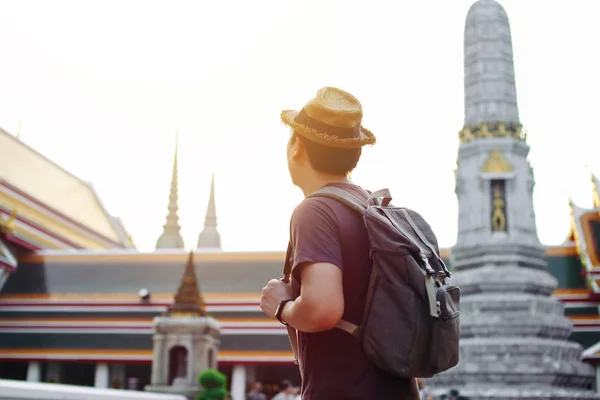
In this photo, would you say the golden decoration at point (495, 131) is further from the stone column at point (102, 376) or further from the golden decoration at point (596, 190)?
the stone column at point (102, 376)

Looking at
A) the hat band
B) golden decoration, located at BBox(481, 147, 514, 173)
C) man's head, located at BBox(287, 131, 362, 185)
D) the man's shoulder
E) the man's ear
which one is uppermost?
golden decoration, located at BBox(481, 147, 514, 173)

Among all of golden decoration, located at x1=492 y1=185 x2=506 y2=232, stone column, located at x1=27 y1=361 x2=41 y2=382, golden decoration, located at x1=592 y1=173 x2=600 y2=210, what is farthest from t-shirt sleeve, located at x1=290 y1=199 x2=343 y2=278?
stone column, located at x1=27 y1=361 x2=41 y2=382

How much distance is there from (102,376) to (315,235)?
1950 cm

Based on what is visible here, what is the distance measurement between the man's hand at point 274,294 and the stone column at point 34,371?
794 inches

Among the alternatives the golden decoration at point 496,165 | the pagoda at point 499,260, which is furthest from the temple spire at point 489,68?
the golden decoration at point 496,165

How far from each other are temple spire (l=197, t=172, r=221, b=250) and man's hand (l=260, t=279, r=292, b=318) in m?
40.5

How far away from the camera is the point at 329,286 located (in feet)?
6.15

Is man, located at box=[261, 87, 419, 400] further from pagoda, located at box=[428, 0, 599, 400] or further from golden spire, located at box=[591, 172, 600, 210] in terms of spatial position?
golden spire, located at box=[591, 172, 600, 210]

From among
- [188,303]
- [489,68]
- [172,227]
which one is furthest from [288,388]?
[172,227]

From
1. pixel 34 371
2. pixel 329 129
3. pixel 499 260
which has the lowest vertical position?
pixel 329 129

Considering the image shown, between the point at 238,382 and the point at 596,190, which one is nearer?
the point at 238,382

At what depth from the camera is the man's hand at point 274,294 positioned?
202 cm

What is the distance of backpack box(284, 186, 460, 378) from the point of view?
184cm

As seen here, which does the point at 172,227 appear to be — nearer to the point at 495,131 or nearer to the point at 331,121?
the point at 495,131
